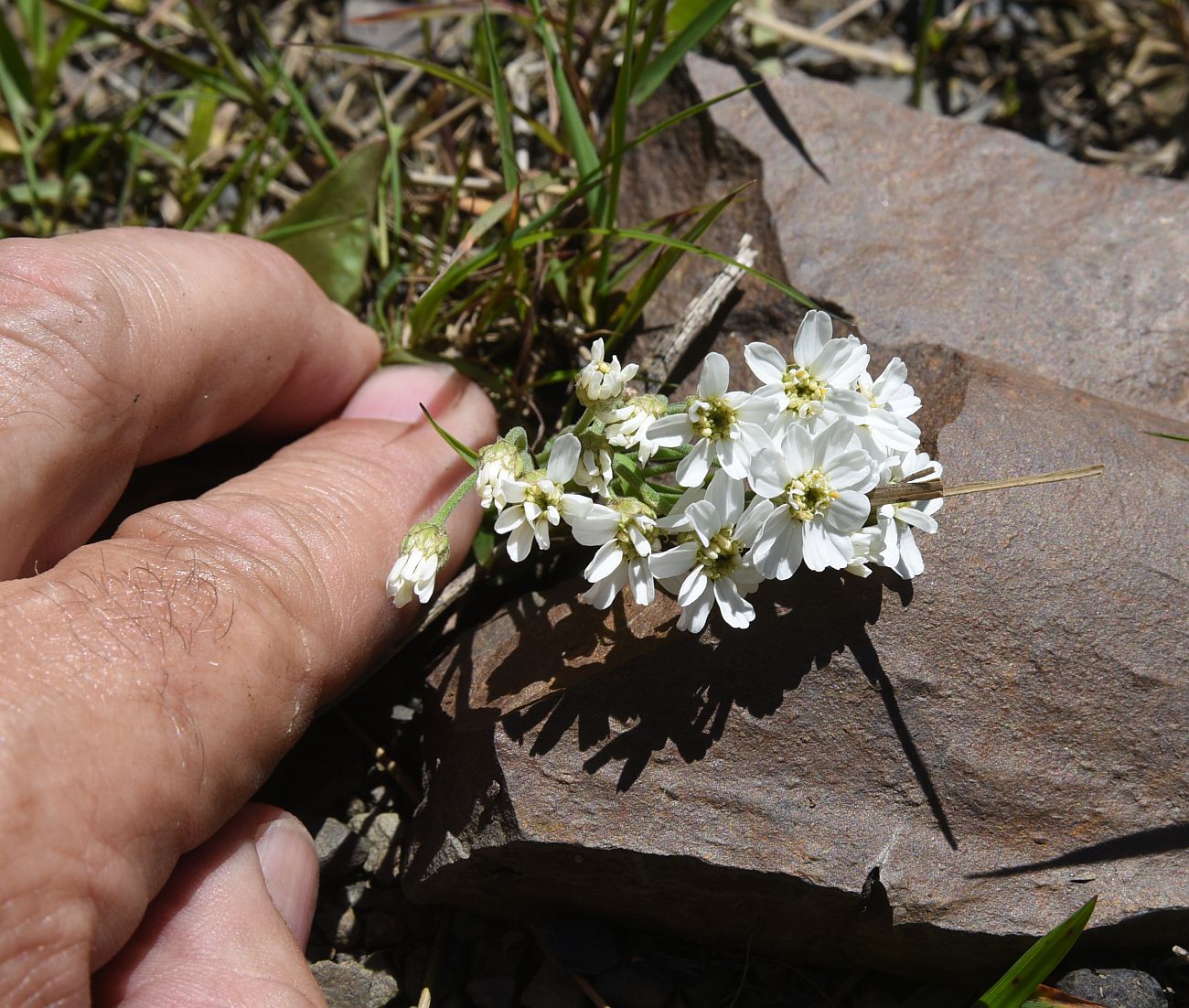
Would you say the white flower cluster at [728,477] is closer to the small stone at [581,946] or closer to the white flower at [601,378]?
the white flower at [601,378]

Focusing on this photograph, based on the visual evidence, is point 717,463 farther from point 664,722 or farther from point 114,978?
point 114,978

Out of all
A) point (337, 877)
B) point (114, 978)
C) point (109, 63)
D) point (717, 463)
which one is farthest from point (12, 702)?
point (109, 63)

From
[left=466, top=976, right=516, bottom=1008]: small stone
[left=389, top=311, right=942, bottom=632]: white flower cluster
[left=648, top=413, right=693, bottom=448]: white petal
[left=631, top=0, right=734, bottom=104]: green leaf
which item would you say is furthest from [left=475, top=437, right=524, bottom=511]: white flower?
[left=631, top=0, right=734, bottom=104]: green leaf

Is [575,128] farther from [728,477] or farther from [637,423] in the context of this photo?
[728,477]

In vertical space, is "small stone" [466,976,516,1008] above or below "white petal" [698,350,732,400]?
below

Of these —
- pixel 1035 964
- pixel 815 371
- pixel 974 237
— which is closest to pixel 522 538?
pixel 815 371

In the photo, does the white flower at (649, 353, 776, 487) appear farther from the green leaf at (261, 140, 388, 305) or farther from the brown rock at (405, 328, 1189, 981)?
the green leaf at (261, 140, 388, 305)
